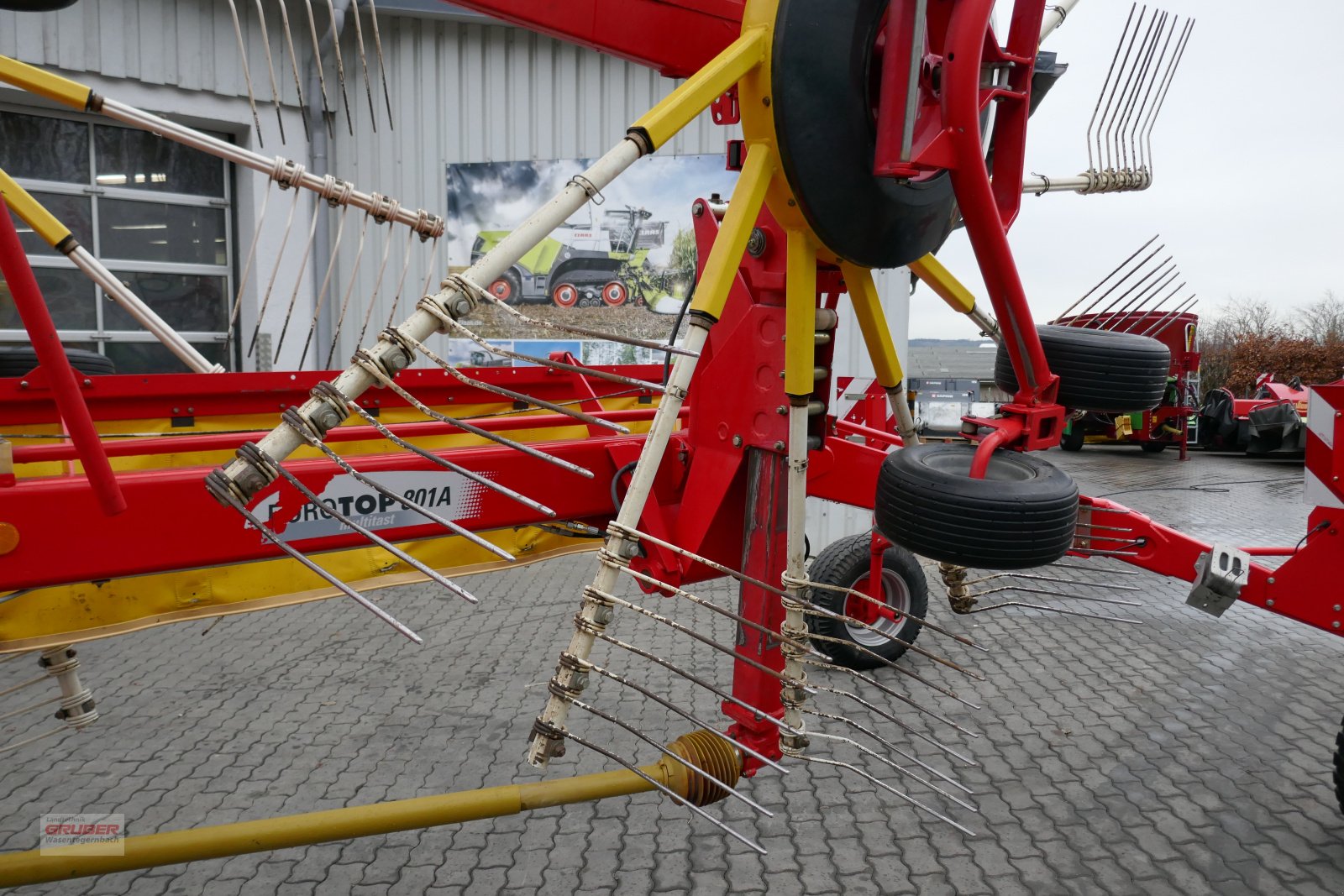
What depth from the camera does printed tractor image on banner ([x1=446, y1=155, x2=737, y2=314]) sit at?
23.9 feet

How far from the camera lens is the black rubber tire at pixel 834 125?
6.78 ft

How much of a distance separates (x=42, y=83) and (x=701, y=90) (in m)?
1.96

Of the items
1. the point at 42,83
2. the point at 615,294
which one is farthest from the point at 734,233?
the point at 615,294

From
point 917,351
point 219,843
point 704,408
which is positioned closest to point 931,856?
point 704,408

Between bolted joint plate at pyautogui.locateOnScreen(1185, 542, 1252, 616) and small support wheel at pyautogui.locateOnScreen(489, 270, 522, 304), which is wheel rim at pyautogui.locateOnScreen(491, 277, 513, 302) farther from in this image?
Answer: bolted joint plate at pyautogui.locateOnScreen(1185, 542, 1252, 616)

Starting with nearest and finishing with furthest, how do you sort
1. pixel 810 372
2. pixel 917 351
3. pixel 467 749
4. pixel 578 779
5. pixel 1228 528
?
pixel 578 779
pixel 810 372
pixel 467 749
pixel 1228 528
pixel 917 351

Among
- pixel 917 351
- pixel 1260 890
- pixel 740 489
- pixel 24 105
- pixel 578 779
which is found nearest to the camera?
pixel 578 779

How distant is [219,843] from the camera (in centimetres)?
192

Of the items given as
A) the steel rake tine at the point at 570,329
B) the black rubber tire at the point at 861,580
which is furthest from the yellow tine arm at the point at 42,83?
the black rubber tire at the point at 861,580

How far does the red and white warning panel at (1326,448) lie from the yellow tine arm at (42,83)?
13.2 feet

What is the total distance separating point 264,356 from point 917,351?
52.8ft

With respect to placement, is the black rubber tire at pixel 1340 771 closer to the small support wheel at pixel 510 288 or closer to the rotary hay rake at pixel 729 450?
the rotary hay rake at pixel 729 450

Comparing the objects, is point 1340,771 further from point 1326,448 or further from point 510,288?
point 510,288

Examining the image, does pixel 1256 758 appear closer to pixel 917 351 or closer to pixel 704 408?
pixel 704 408
